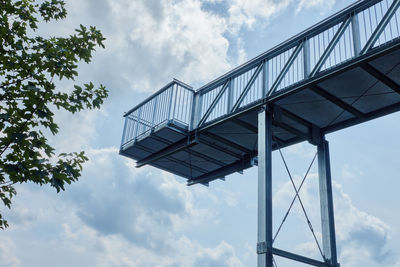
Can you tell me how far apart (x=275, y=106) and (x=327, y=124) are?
3332 mm

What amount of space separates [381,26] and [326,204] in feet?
25.5

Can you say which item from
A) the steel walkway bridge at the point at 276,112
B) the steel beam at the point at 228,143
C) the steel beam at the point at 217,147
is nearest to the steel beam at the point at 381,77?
the steel walkway bridge at the point at 276,112

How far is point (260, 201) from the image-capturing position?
16.4 metres

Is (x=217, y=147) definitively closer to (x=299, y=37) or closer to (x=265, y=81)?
(x=265, y=81)

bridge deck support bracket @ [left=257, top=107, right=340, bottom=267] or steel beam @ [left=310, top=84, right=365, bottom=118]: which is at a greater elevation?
steel beam @ [left=310, top=84, right=365, bottom=118]

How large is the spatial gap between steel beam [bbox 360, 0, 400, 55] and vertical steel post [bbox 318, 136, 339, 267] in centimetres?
613

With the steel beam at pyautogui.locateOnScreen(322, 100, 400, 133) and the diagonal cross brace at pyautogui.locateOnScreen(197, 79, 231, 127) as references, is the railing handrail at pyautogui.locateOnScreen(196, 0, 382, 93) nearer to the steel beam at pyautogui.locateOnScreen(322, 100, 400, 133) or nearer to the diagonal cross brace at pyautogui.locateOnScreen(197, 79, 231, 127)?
the diagonal cross brace at pyautogui.locateOnScreen(197, 79, 231, 127)

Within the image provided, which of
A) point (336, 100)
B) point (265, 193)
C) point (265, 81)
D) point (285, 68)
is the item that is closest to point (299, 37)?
point (285, 68)

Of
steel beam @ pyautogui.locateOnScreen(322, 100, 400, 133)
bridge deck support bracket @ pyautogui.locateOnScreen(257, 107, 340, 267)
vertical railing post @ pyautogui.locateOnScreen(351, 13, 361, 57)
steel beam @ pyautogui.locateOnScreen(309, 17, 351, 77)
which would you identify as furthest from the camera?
steel beam @ pyautogui.locateOnScreen(322, 100, 400, 133)

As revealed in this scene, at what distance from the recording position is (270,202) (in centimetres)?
1638

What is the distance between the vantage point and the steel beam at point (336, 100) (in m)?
16.8

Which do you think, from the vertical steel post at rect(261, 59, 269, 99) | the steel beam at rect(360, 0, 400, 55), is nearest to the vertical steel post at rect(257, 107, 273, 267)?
the vertical steel post at rect(261, 59, 269, 99)

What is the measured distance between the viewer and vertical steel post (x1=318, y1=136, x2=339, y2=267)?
1766 centimetres

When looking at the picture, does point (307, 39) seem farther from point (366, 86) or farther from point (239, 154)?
point (239, 154)
